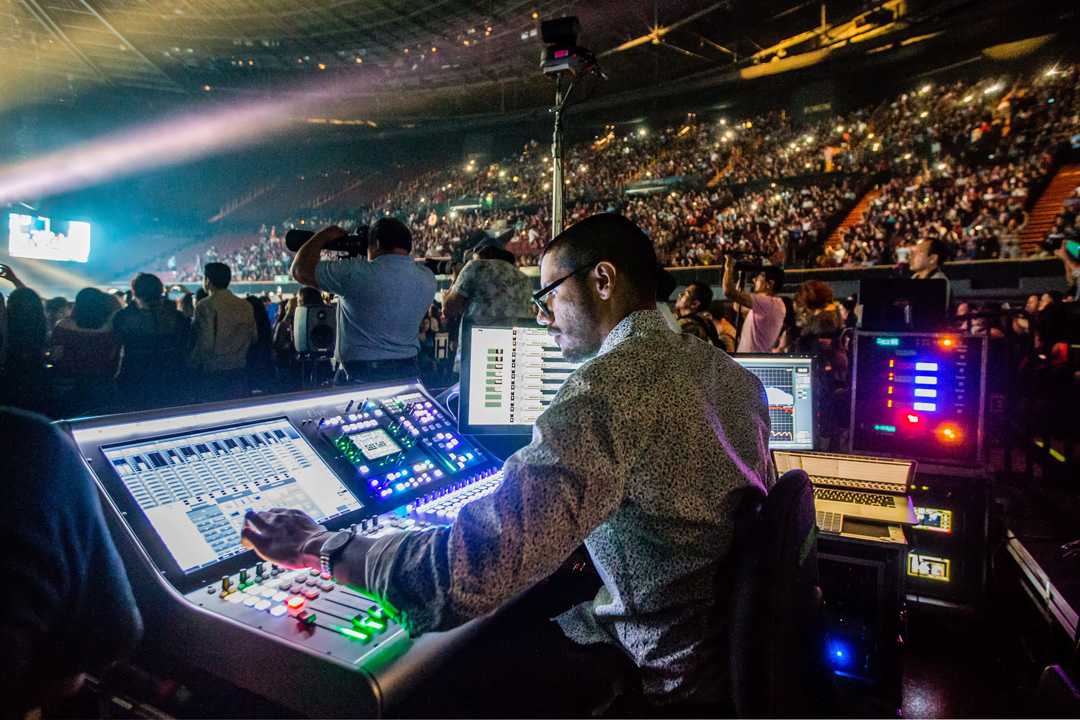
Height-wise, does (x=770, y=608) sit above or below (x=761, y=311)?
below

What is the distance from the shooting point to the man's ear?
1.14 meters

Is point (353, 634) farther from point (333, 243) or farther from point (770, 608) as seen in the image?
point (333, 243)

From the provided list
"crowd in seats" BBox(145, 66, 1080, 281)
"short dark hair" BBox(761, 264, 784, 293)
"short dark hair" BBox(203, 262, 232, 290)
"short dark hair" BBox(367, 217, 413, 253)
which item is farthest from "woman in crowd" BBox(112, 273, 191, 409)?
"crowd in seats" BBox(145, 66, 1080, 281)

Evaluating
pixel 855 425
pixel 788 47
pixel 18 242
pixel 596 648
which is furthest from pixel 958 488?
pixel 788 47

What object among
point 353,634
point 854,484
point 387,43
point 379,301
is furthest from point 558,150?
point 387,43

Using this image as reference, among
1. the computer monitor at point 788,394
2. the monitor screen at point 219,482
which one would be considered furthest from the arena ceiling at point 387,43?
the monitor screen at point 219,482

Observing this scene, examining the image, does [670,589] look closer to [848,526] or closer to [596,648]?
[596,648]

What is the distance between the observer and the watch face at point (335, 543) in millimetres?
908

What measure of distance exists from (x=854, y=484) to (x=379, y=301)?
217cm

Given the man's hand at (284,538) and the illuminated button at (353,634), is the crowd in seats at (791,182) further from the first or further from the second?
the illuminated button at (353,634)

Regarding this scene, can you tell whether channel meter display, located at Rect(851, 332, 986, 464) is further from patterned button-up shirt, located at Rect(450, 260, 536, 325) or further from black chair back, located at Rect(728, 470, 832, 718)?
black chair back, located at Rect(728, 470, 832, 718)

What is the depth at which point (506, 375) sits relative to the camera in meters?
1.86

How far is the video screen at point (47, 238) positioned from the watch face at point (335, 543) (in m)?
15.1

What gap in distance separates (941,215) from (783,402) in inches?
575
